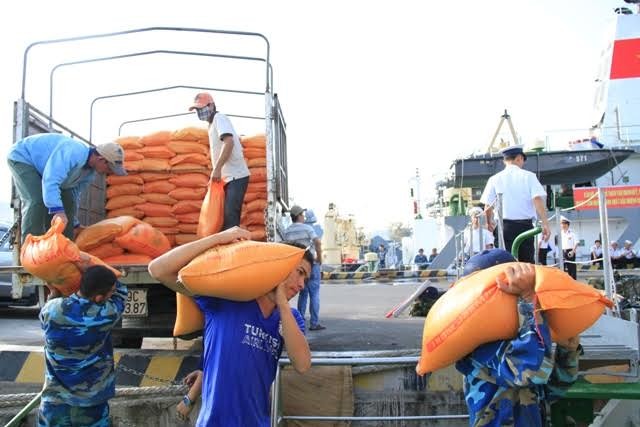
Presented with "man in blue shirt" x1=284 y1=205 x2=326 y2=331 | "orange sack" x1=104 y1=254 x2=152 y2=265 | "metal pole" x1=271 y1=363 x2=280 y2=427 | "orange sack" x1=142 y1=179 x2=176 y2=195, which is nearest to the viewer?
"metal pole" x1=271 y1=363 x2=280 y2=427

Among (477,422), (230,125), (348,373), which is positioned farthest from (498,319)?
(230,125)

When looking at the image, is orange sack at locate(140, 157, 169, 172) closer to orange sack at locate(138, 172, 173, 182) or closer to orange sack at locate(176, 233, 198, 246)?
orange sack at locate(138, 172, 173, 182)

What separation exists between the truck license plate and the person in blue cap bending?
2615 millimetres

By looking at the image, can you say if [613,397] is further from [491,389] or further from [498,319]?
[498,319]

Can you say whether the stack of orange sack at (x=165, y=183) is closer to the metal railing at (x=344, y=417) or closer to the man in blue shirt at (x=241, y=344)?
the metal railing at (x=344, y=417)

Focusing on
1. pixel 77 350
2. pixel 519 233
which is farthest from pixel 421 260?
pixel 77 350

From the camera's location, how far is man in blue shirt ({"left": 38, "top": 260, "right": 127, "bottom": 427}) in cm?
277

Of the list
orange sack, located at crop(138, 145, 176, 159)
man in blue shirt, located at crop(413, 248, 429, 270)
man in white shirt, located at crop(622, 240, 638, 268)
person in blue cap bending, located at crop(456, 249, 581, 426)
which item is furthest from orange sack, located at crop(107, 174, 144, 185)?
man in blue shirt, located at crop(413, 248, 429, 270)

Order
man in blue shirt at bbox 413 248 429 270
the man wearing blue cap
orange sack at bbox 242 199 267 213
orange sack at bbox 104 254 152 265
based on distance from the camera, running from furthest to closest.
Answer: man in blue shirt at bbox 413 248 429 270, orange sack at bbox 242 199 267 213, the man wearing blue cap, orange sack at bbox 104 254 152 265

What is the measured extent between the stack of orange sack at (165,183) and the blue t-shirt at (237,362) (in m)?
3.19

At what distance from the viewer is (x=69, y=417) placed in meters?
2.78

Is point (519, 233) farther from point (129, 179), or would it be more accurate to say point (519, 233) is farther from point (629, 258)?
point (629, 258)

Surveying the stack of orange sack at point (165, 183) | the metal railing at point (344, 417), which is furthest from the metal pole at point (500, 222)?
the stack of orange sack at point (165, 183)

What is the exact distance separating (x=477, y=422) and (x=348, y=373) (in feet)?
4.43
